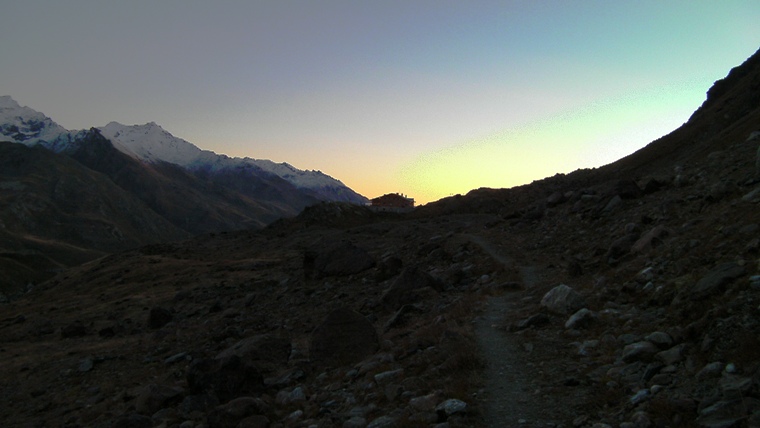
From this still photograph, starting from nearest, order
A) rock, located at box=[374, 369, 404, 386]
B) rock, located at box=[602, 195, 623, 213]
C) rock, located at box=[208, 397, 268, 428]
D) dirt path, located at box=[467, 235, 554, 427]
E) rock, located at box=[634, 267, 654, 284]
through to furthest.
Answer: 1. dirt path, located at box=[467, 235, 554, 427]
2. rock, located at box=[208, 397, 268, 428]
3. rock, located at box=[374, 369, 404, 386]
4. rock, located at box=[634, 267, 654, 284]
5. rock, located at box=[602, 195, 623, 213]

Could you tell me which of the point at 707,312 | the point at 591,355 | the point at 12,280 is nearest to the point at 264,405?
the point at 591,355

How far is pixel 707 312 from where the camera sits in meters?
8.59

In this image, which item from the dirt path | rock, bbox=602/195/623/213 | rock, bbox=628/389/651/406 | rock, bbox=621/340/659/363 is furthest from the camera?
rock, bbox=602/195/623/213

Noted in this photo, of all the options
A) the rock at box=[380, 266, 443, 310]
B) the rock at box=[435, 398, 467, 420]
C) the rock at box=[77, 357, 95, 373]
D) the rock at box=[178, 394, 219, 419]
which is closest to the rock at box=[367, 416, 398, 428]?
the rock at box=[435, 398, 467, 420]

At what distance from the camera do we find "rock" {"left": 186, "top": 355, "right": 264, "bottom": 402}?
13.4 metres

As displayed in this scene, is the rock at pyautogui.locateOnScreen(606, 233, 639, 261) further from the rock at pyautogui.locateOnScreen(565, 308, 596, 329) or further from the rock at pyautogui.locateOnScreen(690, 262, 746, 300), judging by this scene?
the rock at pyautogui.locateOnScreen(690, 262, 746, 300)

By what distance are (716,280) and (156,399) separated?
15.3m

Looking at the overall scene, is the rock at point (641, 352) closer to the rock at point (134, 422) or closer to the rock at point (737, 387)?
the rock at point (737, 387)

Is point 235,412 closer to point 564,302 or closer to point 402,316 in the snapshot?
point 402,316

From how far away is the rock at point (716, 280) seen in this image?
9.14 m

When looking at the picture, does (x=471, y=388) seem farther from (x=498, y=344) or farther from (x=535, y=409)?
(x=498, y=344)

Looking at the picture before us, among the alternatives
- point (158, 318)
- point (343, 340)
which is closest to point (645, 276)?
point (343, 340)

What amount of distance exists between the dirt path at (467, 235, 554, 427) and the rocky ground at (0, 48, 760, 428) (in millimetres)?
48

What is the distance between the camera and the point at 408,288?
2084 centimetres
